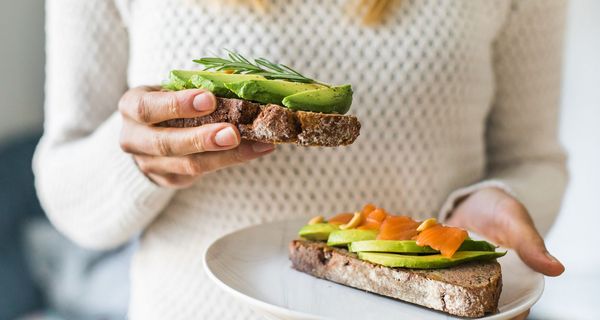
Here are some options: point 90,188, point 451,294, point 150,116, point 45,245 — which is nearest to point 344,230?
point 451,294

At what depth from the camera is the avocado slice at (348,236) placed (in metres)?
0.96

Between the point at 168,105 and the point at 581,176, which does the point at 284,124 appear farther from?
the point at 581,176

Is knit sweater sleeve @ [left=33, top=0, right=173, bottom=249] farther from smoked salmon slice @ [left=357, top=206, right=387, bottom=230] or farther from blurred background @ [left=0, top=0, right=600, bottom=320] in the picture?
blurred background @ [left=0, top=0, right=600, bottom=320]

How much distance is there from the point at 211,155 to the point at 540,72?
2.57ft

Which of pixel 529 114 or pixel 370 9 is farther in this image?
pixel 529 114

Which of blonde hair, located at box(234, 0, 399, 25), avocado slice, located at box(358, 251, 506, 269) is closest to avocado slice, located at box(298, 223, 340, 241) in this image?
avocado slice, located at box(358, 251, 506, 269)

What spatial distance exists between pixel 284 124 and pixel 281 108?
0.07 ft

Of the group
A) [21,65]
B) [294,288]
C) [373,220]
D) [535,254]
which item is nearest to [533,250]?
[535,254]

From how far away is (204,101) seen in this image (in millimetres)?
800

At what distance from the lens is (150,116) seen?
86 centimetres

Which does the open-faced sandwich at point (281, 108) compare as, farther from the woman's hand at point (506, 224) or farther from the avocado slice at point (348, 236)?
the woman's hand at point (506, 224)

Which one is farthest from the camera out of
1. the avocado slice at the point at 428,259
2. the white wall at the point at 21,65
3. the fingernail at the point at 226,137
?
the white wall at the point at 21,65

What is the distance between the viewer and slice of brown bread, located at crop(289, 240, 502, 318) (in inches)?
32.5

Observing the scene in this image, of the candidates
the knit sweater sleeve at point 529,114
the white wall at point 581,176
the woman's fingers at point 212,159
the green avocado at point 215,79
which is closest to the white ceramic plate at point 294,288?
the woman's fingers at point 212,159
